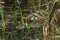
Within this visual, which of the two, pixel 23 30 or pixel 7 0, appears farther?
pixel 7 0

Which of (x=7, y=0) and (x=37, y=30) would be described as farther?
(x=7, y=0)

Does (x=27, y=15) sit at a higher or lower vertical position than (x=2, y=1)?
lower

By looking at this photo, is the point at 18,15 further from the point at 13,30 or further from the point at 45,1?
the point at 45,1

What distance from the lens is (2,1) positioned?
1517 mm

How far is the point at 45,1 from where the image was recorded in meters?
1.44

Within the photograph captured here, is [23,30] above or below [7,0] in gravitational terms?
below

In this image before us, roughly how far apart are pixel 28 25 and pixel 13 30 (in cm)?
12

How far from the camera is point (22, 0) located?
4.91 ft

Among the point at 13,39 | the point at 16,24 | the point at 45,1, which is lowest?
the point at 13,39

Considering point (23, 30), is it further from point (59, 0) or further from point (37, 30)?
point (59, 0)

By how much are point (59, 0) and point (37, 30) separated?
276 millimetres

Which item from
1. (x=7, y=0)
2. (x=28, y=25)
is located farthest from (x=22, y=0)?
(x=28, y=25)

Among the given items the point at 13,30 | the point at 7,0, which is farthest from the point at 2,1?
the point at 13,30

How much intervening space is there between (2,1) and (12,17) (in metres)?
0.19
